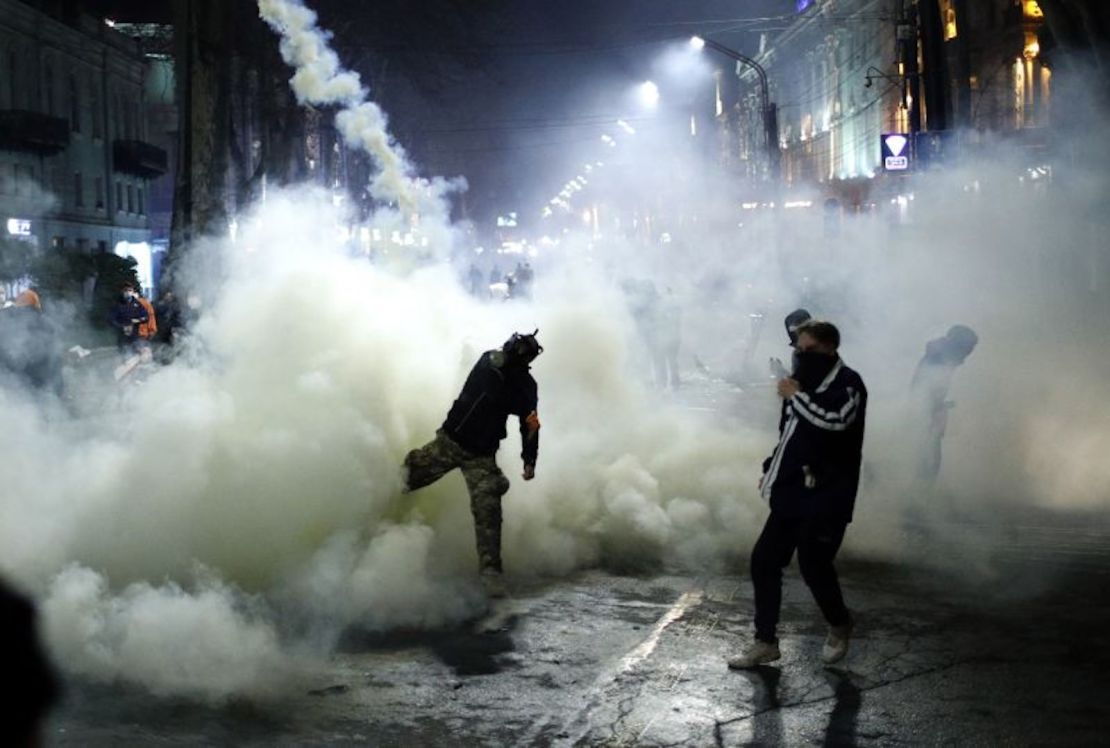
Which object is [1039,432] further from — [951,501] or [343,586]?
[343,586]

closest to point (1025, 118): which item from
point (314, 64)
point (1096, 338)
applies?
point (1096, 338)

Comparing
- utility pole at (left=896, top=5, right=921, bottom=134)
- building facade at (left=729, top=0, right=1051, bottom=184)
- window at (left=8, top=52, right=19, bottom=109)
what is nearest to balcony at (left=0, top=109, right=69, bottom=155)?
window at (left=8, top=52, right=19, bottom=109)

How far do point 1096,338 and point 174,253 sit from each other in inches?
677

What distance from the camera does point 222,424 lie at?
7711 millimetres

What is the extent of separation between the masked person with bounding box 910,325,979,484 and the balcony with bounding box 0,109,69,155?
3173cm

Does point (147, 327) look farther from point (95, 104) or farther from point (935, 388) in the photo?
point (95, 104)

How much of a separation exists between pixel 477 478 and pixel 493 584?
0.62m

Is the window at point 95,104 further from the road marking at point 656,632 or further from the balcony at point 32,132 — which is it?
the road marking at point 656,632

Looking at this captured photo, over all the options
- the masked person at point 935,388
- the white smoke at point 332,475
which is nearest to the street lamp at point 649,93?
the white smoke at point 332,475

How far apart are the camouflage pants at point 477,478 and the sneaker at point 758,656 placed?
6.13 feet

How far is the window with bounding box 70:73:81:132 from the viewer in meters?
43.7

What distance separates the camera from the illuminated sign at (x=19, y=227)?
3325 centimetres

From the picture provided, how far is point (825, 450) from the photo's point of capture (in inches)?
248

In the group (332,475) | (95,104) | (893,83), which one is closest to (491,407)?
(332,475)
